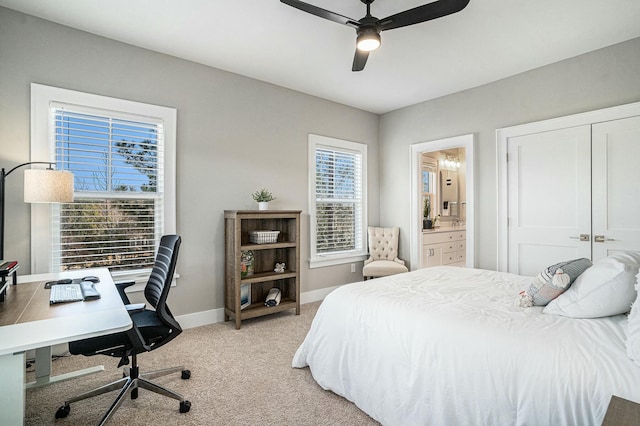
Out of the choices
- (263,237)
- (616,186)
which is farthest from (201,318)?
(616,186)

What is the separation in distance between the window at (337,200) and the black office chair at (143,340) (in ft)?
7.91

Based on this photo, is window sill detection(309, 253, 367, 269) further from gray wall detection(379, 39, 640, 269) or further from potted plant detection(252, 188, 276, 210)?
potted plant detection(252, 188, 276, 210)

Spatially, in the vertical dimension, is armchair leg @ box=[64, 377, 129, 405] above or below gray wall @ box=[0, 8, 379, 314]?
below

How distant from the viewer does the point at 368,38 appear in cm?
233

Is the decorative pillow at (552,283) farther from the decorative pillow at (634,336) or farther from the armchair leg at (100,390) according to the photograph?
the armchair leg at (100,390)

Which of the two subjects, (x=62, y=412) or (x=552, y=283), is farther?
(x=62, y=412)

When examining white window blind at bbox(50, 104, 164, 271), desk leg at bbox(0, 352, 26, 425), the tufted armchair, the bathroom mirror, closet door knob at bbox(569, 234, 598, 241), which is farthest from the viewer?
the bathroom mirror

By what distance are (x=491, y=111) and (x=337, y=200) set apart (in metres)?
2.21

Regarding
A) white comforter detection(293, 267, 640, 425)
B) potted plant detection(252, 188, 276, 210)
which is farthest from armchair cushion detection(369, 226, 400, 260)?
white comforter detection(293, 267, 640, 425)

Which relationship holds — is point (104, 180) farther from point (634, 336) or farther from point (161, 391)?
point (634, 336)

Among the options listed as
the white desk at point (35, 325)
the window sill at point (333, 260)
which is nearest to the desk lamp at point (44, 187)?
the white desk at point (35, 325)

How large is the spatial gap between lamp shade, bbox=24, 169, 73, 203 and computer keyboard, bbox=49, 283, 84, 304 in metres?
0.65

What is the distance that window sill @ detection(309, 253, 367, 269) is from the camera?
4484 millimetres

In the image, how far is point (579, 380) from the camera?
Result: 126cm
